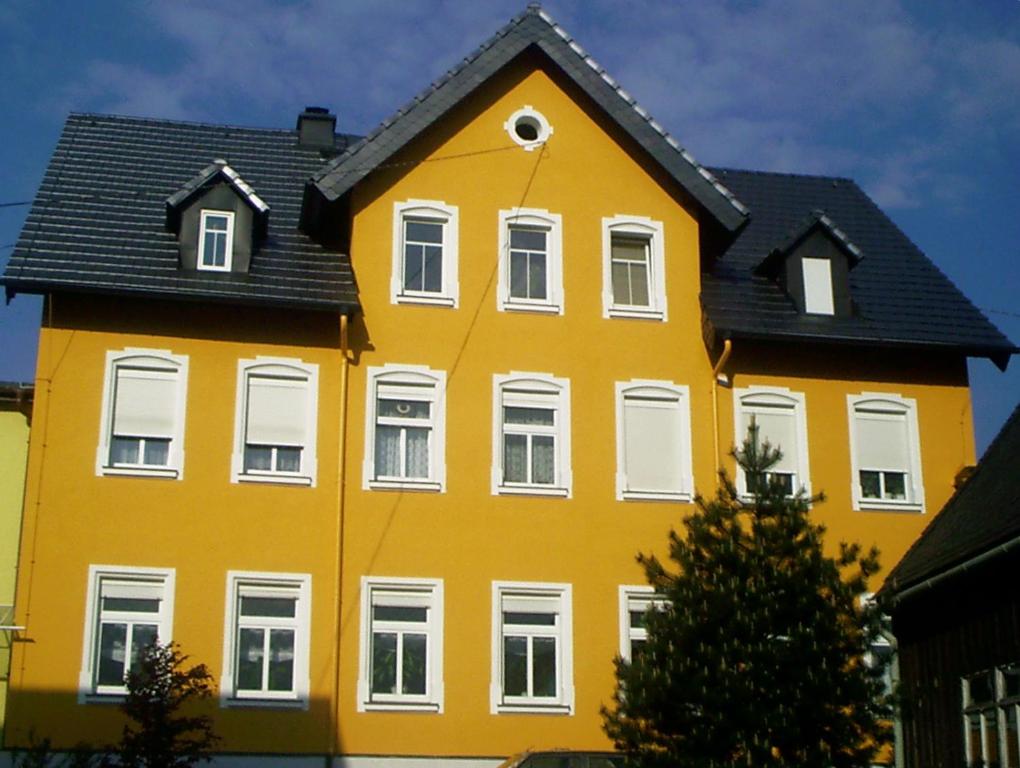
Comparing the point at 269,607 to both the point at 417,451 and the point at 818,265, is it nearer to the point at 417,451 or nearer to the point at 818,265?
the point at 417,451

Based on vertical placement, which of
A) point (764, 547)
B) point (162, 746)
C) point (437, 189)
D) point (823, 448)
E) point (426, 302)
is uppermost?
point (437, 189)

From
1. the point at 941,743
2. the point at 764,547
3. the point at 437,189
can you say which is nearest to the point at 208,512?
the point at 437,189

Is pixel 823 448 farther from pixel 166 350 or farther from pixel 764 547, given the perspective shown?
pixel 166 350

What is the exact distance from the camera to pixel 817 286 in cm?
2842

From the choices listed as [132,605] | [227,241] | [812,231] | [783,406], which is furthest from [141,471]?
[812,231]

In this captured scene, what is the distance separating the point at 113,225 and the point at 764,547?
501 inches

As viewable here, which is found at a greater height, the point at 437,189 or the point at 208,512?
the point at 437,189

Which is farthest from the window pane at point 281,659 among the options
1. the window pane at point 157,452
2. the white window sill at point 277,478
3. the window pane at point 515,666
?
the window pane at point 515,666

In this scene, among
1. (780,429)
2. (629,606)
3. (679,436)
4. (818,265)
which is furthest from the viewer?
(818,265)

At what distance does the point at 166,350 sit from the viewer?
83.5 feet

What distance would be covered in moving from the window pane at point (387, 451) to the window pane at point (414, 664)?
259 cm

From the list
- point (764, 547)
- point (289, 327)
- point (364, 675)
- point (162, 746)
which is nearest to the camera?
point (764, 547)

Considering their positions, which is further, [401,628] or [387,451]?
[387,451]

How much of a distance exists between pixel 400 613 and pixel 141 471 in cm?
446
